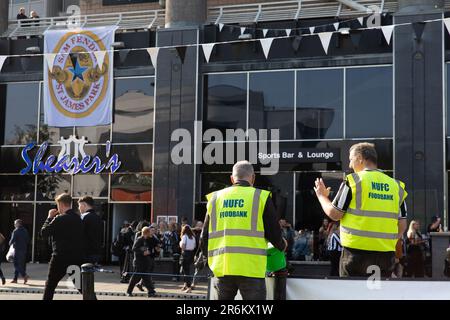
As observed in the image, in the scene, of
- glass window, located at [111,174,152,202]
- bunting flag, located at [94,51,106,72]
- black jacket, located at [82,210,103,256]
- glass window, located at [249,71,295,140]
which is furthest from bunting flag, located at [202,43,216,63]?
black jacket, located at [82,210,103,256]

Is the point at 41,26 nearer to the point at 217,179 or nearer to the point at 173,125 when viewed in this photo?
the point at 173,125

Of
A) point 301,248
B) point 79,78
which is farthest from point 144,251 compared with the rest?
point 79,78

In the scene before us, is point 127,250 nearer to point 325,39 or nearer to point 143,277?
point 143,277

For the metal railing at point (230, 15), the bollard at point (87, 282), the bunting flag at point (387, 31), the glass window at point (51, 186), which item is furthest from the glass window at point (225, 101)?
the bollard at point (87, 282)

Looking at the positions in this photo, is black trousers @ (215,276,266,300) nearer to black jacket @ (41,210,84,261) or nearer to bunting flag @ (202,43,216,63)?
black jacket @ (41,210,84,261)

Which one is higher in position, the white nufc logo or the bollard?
the white nufc logo

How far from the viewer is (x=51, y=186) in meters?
23.1

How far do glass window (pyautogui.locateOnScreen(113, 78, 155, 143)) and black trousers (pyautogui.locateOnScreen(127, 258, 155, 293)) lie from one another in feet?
25.3

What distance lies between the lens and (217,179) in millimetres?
21391

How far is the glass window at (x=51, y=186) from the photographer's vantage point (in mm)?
22906

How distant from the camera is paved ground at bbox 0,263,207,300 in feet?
42.4

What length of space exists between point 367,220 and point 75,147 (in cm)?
1887

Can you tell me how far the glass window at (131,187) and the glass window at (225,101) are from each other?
2919 mm

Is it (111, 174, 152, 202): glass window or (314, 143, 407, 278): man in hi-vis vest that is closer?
(314, 143, 407, 278): man in hi-vis vest
